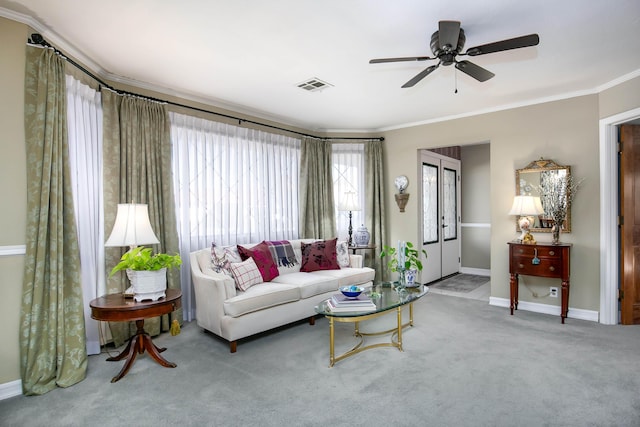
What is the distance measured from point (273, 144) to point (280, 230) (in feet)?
4.09

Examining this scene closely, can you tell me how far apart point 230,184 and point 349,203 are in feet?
5.96

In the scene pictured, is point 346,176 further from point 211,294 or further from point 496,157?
point 211,294

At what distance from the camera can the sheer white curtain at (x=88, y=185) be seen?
301 cm

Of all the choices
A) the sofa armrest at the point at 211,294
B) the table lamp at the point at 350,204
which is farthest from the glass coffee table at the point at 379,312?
the table lamp at the point at 350,204

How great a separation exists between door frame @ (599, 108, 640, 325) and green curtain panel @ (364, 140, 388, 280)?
2784 millimetres

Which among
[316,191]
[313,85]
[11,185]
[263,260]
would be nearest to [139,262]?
[11,185]

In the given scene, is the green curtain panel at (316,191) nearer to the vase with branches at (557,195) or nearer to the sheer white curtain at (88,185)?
the sheer white curtain at (88,185)

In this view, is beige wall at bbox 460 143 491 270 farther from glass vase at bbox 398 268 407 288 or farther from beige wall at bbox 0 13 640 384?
glass vase at bbox 398 268 407 288

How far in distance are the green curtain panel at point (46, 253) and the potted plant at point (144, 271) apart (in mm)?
410

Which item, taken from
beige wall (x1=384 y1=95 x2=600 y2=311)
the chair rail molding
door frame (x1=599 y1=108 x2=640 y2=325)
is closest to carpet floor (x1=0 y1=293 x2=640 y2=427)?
door frame (x1=599 y1=108 x2=640 y2=325)


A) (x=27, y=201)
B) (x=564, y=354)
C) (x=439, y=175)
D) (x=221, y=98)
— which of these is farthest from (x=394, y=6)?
(x=439, y=175)

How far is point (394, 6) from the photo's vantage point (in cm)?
231

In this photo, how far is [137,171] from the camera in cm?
349

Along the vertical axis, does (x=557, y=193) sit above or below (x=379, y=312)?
above
